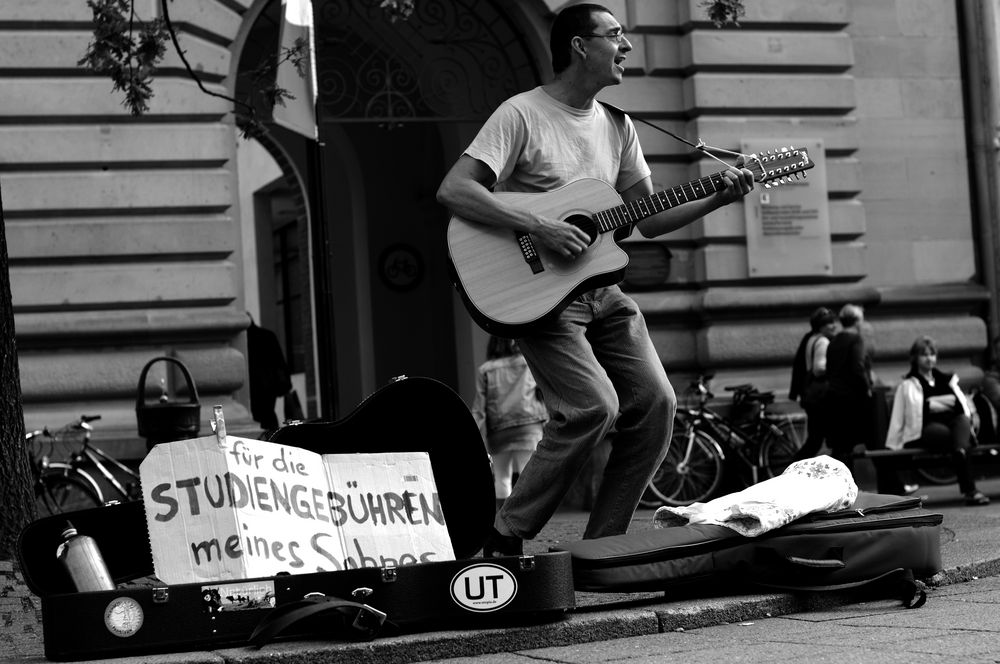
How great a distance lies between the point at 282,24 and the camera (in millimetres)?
9273

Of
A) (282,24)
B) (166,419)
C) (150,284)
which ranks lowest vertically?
(166,419)

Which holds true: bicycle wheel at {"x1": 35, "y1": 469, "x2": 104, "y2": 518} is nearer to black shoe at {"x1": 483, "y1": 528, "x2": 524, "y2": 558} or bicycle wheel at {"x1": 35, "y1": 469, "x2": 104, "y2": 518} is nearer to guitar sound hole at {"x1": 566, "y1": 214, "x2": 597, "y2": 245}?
black shoe at {"x1": 483, "y1": 528, "x2": 524, "y2": 558}

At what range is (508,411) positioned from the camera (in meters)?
10.9

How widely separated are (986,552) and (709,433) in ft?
19.1

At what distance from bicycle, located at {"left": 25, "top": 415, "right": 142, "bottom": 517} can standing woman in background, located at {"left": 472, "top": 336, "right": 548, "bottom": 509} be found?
2453mm

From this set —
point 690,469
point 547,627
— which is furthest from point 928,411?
point 547,627

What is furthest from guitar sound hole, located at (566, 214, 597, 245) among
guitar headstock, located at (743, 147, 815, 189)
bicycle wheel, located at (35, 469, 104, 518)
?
bicycle wheel, located at (35, 469, 104, 518)

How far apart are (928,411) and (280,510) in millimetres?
8094

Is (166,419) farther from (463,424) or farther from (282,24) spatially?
(463,424)

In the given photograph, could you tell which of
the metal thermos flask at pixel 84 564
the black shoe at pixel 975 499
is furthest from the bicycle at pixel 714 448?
the metal thermos flask at pixel 84 564

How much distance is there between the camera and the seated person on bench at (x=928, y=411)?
38.0ft

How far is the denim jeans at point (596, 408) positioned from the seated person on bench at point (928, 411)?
655cm

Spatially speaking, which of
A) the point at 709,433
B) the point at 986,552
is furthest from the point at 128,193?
the point at 986,552

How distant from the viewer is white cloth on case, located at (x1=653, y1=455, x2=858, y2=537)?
522 cm
